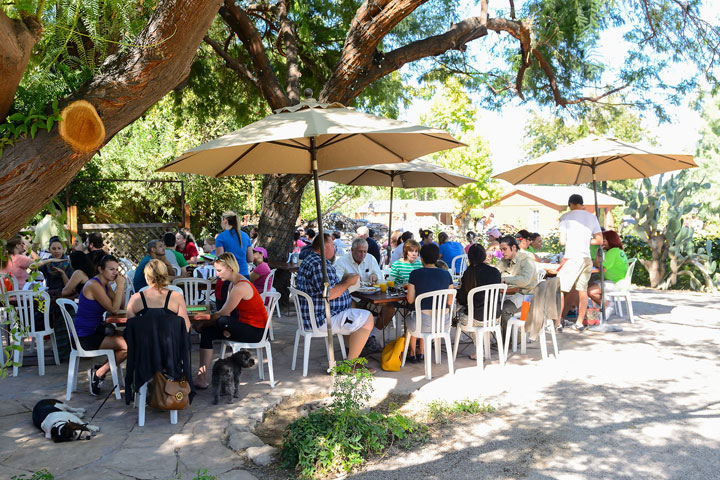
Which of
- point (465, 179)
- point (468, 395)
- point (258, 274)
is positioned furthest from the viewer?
point (465, 179)

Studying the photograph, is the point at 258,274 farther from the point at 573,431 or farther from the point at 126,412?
the point at 573,431

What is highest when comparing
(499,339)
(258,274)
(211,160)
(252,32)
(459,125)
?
(459,125)

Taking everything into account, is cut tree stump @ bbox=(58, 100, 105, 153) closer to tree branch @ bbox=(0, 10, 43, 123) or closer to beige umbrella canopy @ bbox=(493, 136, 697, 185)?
tree branch @ bbox=(0, 10, 43, 123)

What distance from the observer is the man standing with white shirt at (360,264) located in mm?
6168

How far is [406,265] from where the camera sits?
680 cm

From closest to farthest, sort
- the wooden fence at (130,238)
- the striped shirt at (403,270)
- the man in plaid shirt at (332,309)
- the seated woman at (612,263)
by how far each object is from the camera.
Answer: the man in plaid shirt at (332,309) → the striped shirt at (403,270) → the seated woman at (612,263) → the wooden fence at (130,238)

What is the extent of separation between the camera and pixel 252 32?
28.8 feet

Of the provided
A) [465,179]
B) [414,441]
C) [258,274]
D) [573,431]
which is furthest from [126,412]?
[465,179]

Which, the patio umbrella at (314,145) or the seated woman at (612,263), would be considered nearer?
the patio umbrella at (314,145)

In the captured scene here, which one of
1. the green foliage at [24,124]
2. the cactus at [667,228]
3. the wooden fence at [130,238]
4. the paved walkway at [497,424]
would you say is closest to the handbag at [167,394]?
the paved walkway at [497,424]

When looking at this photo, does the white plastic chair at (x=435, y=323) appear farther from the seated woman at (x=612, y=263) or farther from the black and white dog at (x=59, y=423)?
the seated woman at (x=612, y=263)

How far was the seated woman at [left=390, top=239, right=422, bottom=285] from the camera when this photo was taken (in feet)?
22.2

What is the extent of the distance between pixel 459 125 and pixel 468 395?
26594 millimetres

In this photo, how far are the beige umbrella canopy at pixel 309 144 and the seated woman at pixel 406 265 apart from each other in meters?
1.29
